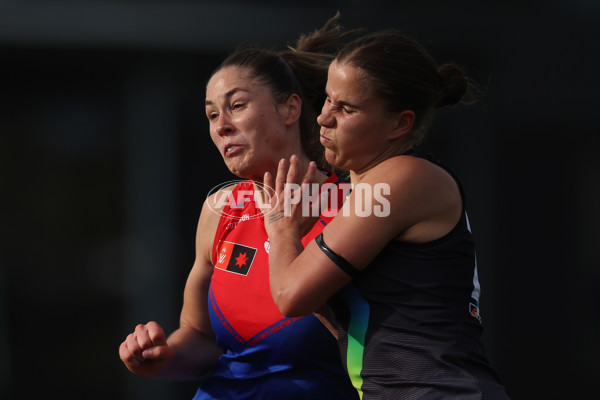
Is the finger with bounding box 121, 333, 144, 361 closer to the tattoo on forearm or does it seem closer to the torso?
the torso

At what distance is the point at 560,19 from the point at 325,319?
3.01 meters

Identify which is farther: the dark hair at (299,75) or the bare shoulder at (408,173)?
the dark hair at (299,75)

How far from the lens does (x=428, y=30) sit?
4.04m

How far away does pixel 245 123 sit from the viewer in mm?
2096

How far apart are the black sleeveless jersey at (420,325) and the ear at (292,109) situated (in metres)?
0.74

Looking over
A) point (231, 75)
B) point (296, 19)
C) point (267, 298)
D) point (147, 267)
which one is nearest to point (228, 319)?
point (267, 298)

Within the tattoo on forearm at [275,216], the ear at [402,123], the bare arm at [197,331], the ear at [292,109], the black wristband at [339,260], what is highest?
the ear at [292,109]

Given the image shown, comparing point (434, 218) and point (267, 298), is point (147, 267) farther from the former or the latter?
point (434, 218)

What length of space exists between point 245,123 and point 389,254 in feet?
2.38

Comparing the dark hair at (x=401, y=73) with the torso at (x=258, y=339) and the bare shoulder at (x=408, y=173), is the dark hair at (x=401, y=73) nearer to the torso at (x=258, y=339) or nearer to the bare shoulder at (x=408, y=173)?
the bare shoulder at (x=408, y=173)

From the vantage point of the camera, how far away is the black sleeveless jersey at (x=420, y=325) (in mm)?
1498

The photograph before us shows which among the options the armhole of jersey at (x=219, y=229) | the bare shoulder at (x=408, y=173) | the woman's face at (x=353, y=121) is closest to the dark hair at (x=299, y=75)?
the armhole of jersey at (x=219, y=229)

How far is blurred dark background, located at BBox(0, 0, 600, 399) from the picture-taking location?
404cm

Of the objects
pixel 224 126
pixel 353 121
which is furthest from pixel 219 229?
pixel 353 121
